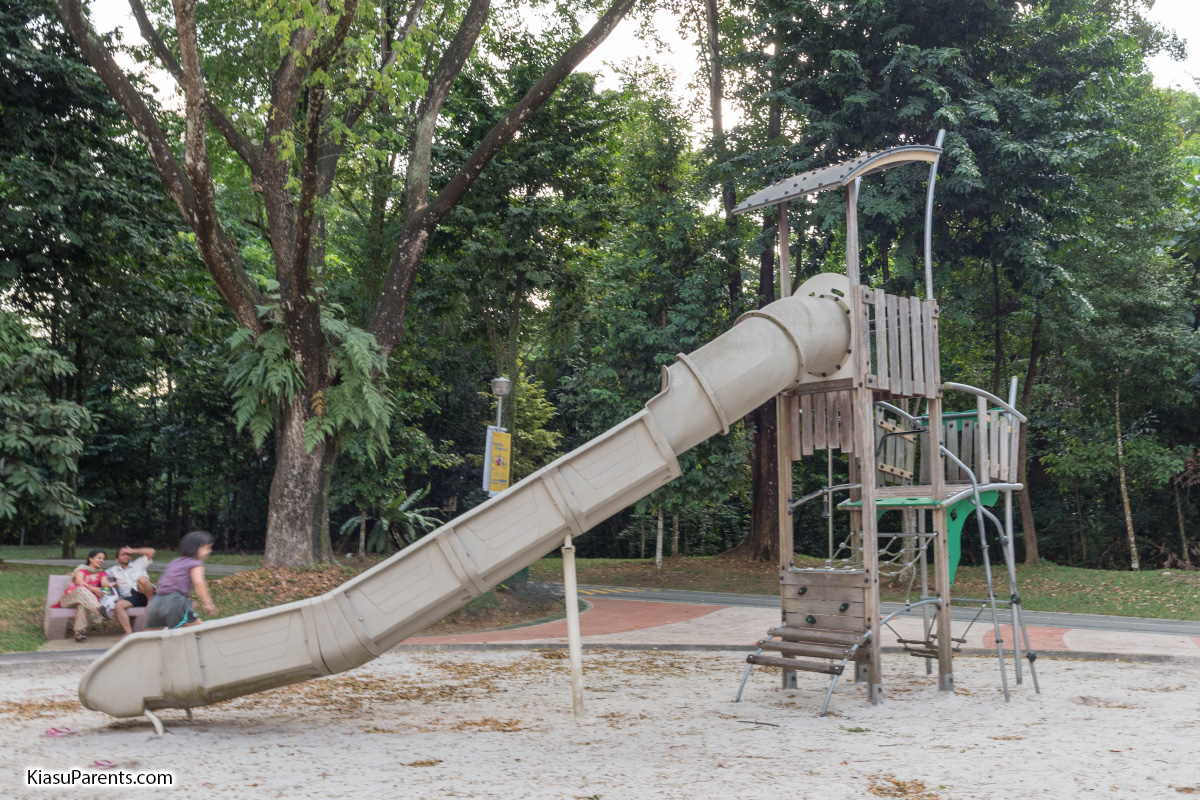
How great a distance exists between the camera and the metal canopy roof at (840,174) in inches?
358

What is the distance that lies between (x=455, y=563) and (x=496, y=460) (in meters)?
8.05

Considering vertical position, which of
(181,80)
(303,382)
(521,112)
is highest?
(181,80)

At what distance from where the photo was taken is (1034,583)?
19.9m

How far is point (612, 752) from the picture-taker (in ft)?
22.6

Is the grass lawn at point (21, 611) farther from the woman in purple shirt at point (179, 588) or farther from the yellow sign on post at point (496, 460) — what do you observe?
the yellow sign on post at point (496, 460)

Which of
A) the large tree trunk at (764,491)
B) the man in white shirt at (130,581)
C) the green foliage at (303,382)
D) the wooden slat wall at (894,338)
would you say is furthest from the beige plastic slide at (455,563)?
the large tree trunk at (764,491)

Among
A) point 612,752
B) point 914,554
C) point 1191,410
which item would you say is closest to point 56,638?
point 612,752

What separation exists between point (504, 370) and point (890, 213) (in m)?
10.3

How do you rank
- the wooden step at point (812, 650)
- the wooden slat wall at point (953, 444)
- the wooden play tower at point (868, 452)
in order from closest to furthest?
the wooden step at point (812, 650)
the wooden play tower at point (868, 452)
the wooden slat wall at point (953, 444)

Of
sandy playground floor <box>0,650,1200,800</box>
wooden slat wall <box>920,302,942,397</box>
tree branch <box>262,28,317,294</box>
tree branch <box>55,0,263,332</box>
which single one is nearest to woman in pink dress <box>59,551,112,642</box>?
sandy playground floor <box>0,650,1200,800</box>

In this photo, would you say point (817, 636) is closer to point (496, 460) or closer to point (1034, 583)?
point (496, 460)

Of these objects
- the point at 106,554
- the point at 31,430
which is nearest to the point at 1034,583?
the point at 31,430

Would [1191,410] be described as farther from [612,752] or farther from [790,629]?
[612,752]

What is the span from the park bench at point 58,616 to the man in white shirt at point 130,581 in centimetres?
10
